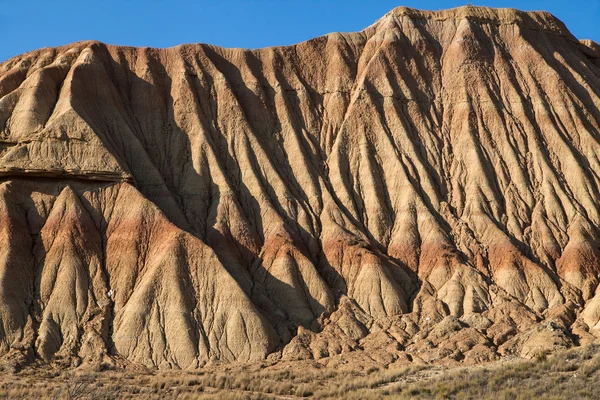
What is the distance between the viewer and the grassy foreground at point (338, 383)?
31266 mm

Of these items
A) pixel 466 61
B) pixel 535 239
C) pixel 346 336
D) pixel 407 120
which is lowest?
pixel 346 336

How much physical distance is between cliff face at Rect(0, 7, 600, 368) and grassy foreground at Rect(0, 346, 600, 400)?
4936 mm

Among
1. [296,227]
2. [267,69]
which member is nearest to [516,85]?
[267,69]

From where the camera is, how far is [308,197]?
5941cm

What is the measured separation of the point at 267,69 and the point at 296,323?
25331 millimetres

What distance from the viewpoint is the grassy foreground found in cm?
3127

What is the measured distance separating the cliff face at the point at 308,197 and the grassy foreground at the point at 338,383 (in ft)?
16.2

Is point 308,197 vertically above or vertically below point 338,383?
above

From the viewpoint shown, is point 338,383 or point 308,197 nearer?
point 338,383

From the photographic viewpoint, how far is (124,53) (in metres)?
64.5

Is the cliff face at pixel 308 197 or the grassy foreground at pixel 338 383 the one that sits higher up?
the cliff face at pixel 308 197

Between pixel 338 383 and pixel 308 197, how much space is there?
24.3 metres

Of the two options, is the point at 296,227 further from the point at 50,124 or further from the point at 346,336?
the point at 50,124

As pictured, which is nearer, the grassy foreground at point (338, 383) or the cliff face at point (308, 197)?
the grassy foreground at point (338, 383)
